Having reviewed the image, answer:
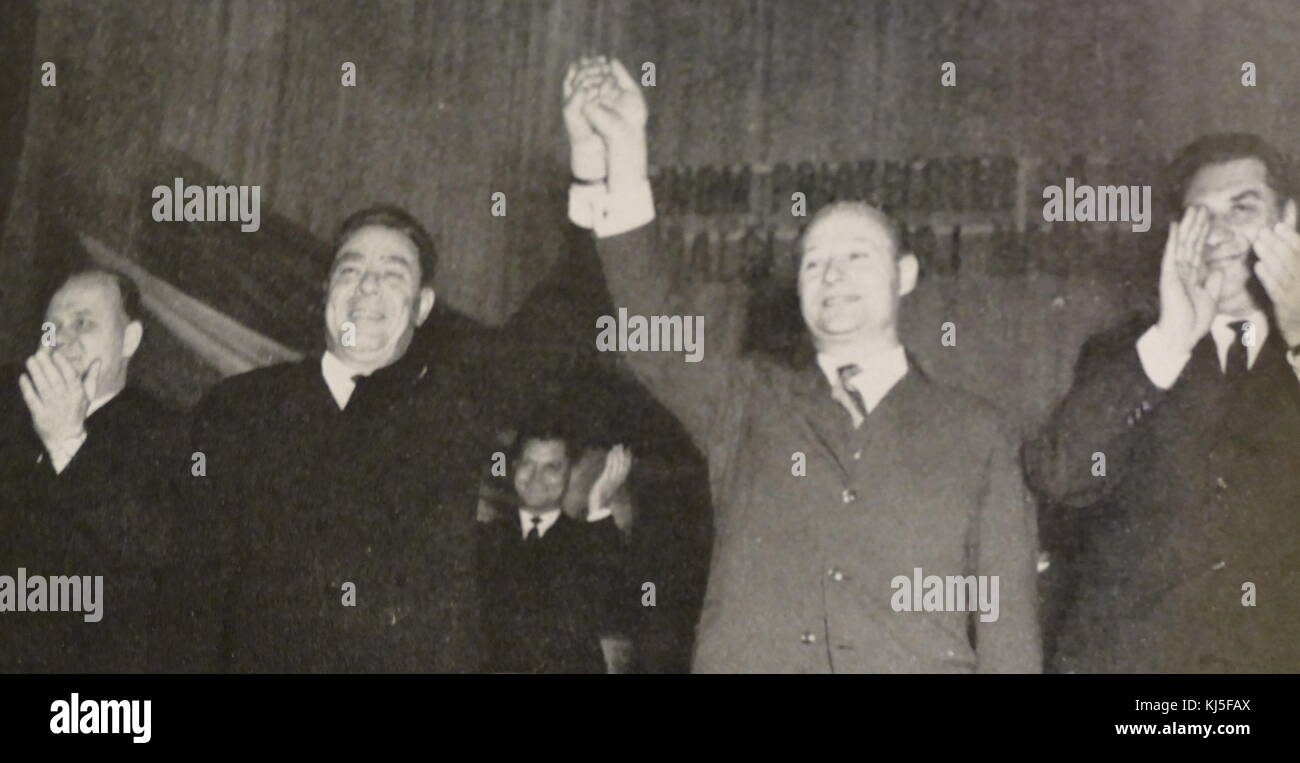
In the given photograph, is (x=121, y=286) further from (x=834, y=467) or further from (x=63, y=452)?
(x=834, y=467)

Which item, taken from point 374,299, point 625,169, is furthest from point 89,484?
point 625,169

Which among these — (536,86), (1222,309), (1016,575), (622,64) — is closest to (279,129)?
(536,86)

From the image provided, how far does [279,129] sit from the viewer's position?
503 centimetres

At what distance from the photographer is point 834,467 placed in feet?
15.6

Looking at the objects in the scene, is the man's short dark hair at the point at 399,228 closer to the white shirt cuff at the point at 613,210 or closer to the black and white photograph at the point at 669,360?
the black and white photograph at the point at 669,360

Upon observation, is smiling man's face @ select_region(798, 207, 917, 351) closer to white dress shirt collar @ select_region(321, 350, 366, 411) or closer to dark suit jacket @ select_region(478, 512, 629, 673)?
dark suit jacket @ select_region(478, 512, 629, 673)

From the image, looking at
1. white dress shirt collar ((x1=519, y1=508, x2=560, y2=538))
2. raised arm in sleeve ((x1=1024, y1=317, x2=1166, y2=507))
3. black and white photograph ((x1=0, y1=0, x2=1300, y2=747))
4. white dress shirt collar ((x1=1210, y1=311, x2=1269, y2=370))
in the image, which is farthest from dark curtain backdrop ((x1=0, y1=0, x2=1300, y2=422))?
white dress shirt collar ((x1=519, y1=508, x2=560, y2=538))

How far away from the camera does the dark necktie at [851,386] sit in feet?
15.7

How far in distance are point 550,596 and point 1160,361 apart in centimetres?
223

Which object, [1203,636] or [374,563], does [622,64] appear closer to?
[374,563]

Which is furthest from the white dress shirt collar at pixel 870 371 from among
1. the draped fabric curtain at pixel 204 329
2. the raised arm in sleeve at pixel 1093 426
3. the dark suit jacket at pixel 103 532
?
the dark suit jacket at pixel 103 532

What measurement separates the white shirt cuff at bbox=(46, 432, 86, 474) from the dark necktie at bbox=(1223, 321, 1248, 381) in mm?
3989

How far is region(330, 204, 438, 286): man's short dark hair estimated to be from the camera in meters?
4.92
